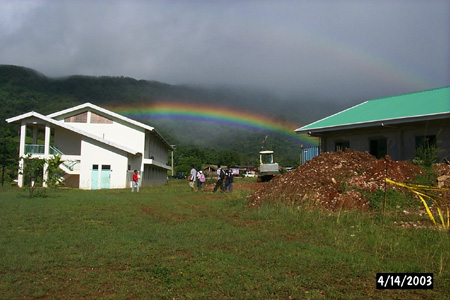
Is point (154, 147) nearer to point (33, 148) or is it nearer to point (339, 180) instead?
point (33, 148)

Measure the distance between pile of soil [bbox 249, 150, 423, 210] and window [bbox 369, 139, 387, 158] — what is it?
6.59m

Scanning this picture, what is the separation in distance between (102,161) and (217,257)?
28.1 meters

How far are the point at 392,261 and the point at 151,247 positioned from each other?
4324 millimetres

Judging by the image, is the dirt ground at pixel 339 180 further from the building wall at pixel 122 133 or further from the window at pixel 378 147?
the building wall at pixel 122 133

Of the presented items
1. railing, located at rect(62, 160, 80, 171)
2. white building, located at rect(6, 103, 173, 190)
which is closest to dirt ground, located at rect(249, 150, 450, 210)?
white building, located at rect(6, 103, 173, 190)

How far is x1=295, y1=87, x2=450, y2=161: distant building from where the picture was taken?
1780cm

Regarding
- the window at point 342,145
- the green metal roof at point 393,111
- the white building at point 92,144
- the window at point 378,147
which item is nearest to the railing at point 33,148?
the white building at point 92,144

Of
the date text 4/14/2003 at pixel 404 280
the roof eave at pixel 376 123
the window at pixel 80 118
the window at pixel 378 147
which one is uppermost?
the window at pixel 80 118

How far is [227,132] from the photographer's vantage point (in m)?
113

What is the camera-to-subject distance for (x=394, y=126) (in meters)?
19.7

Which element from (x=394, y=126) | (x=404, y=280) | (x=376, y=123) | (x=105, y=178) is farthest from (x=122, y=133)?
(x=404, y=280)

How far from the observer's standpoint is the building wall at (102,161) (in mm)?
32188

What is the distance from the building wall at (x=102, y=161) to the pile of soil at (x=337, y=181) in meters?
20.8

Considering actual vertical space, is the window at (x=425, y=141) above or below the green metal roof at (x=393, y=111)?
below
